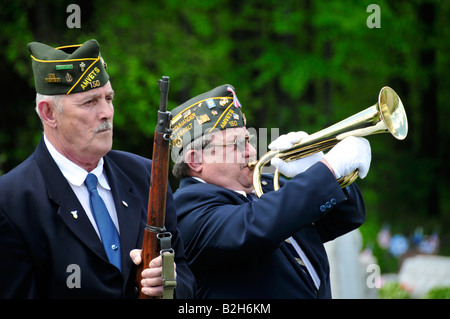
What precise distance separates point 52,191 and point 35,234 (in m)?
0.21

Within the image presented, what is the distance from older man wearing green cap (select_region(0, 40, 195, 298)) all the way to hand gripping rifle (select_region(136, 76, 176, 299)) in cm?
5

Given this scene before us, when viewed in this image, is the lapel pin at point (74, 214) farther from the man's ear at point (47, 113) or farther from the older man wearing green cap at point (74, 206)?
the man's ear at point (47, 113)

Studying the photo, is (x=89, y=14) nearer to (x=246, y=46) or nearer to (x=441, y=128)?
(x=246, y=46)

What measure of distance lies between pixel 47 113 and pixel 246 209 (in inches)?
44.4

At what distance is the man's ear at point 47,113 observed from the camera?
2.91m

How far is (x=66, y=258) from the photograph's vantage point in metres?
2.69

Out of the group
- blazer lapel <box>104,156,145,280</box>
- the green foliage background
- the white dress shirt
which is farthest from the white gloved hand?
the green foliage background

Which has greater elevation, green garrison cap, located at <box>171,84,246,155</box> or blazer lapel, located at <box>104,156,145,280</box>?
green garrison cap, located at <box>171,84,246,155</box>

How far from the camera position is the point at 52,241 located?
268 cm

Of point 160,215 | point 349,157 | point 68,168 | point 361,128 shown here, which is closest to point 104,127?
point 68,168

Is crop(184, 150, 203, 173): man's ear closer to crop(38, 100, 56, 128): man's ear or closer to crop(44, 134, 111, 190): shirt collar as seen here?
crop(44, 134, 111, 190): shirt collar

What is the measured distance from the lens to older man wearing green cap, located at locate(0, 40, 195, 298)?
8.70 feet

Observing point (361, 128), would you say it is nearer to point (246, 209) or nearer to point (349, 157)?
point (349, 157)

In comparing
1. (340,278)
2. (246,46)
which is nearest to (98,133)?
(340,278)
